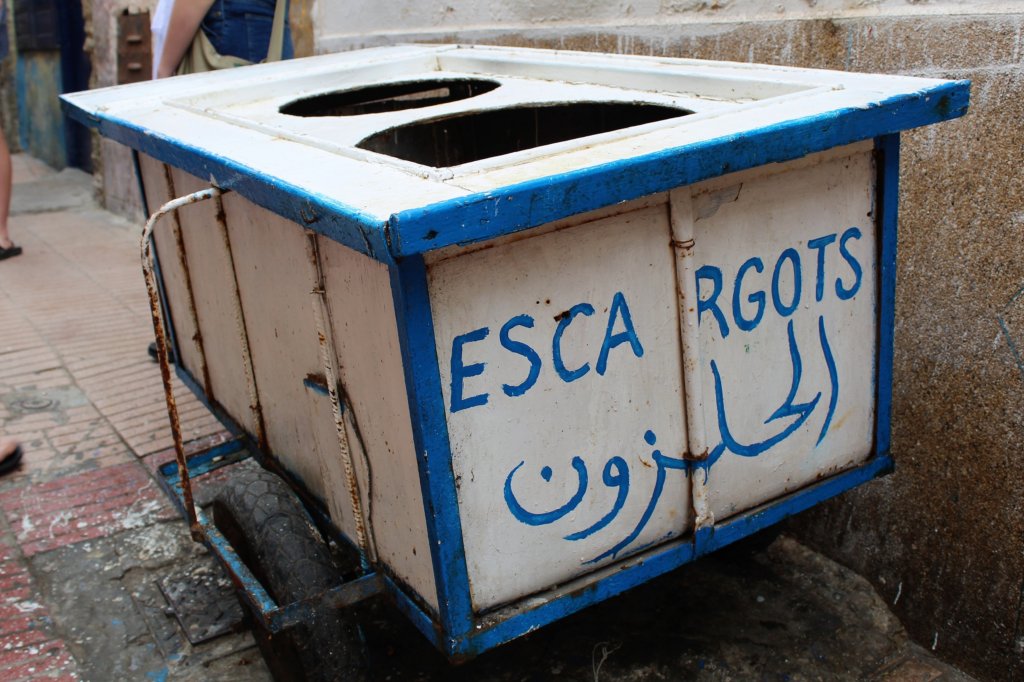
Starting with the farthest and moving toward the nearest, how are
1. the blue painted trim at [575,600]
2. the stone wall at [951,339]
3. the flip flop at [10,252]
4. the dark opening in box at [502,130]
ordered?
the flip flop at [10,252], the dark opening in box at [502,130], the stone wall at [951,339], the blue painted trim at [575,600]

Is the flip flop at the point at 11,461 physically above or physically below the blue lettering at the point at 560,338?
below

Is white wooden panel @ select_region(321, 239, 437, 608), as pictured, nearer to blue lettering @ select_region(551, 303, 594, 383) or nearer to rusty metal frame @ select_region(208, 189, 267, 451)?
blue lettering @ select_region(551, 303, 594, 383)

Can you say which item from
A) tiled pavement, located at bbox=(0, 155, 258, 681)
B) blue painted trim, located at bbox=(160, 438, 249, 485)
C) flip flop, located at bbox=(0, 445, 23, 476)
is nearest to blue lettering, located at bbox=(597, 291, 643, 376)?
blue painted trim, located at bbox=(160, 438, 249, 485)

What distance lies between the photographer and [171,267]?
10.1 feet

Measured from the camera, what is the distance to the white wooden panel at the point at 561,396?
1.72m

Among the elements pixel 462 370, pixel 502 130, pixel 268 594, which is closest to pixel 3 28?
pixel 502 130

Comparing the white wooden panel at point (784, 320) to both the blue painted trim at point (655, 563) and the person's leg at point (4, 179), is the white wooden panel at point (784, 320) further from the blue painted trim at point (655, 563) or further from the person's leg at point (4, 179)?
the person's leg at point (4, 179)

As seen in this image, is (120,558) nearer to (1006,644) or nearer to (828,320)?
(828,320)

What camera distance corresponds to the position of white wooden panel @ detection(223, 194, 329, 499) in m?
2.13

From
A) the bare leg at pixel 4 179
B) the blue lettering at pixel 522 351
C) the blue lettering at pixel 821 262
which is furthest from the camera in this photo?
the bare leg at pixel 4 179

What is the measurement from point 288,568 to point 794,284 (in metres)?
1.24

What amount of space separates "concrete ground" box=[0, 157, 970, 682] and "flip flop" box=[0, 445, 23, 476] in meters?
0.03

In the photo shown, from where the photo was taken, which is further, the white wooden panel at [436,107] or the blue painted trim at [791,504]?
the blue painted trim at [791,504]

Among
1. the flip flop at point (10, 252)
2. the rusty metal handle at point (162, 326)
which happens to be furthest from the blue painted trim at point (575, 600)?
the flip flop at point (10, 252)
